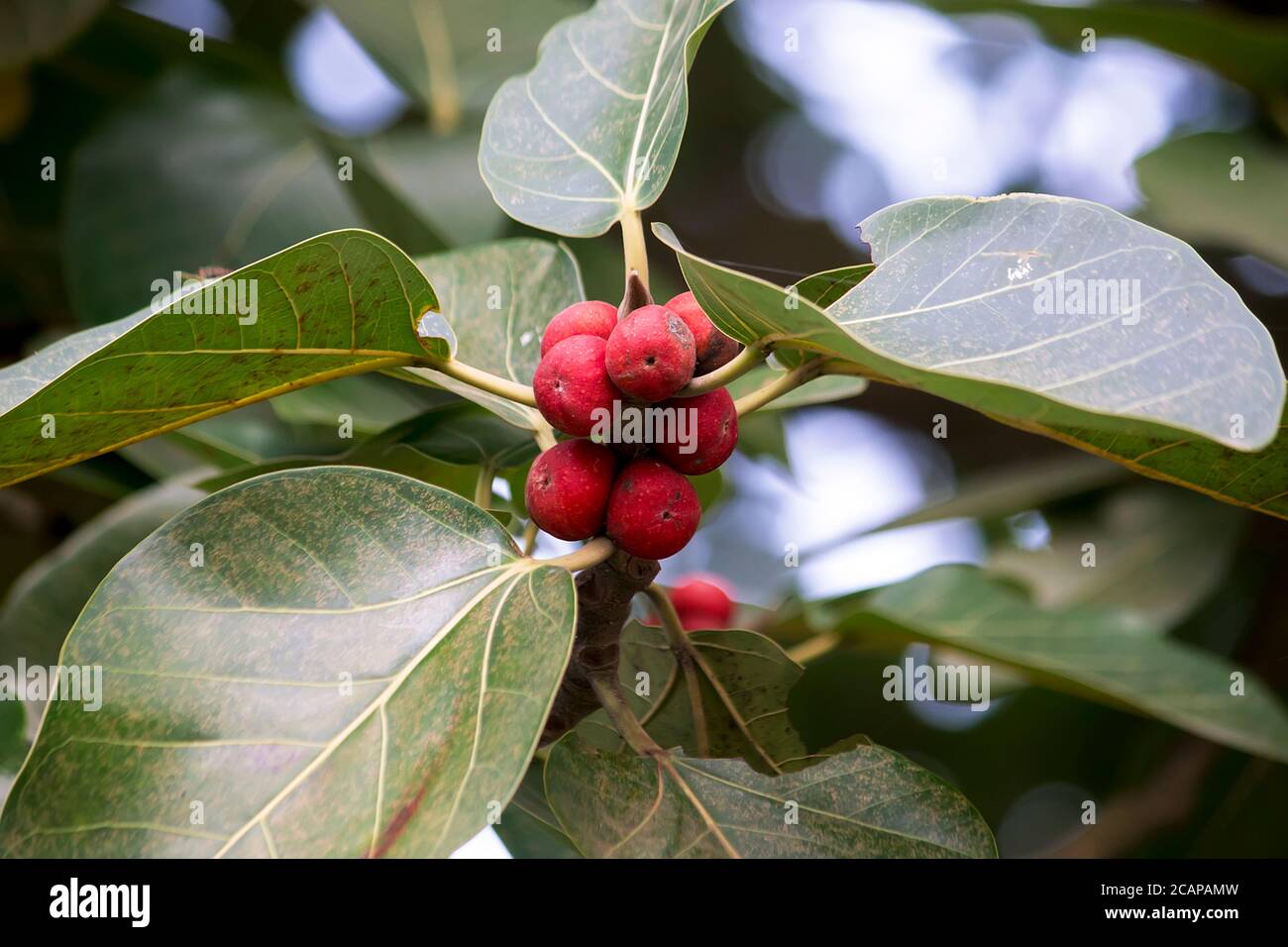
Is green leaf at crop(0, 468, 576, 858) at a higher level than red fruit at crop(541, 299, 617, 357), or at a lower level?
lower

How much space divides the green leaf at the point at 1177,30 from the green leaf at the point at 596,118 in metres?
1.17

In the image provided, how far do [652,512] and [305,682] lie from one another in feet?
0.70

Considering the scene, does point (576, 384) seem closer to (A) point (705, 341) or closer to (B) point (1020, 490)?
(A) point (705, 341)

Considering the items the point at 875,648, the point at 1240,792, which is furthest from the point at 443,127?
the point at 1240,792

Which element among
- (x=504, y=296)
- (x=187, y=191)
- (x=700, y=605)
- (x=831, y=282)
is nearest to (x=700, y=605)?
(x=700, y=605)

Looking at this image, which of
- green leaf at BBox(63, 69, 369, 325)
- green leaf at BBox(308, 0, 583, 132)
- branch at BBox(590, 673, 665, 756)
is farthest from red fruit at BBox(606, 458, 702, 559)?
green leaf at BBox(308, 0, 583, 132)

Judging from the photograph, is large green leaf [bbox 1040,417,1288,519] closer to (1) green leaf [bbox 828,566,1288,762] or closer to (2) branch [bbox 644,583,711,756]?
(2) branch [bbox 644,583,711,756]

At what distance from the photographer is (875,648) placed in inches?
59.1

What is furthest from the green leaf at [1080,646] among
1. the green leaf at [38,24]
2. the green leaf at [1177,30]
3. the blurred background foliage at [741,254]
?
the green leaf at [38,24]

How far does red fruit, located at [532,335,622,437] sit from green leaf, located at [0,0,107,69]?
1.18 meters

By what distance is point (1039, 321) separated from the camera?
0.61m

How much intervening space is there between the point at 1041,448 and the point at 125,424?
6.16ft

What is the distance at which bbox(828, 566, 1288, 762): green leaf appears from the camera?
128 centimetres
